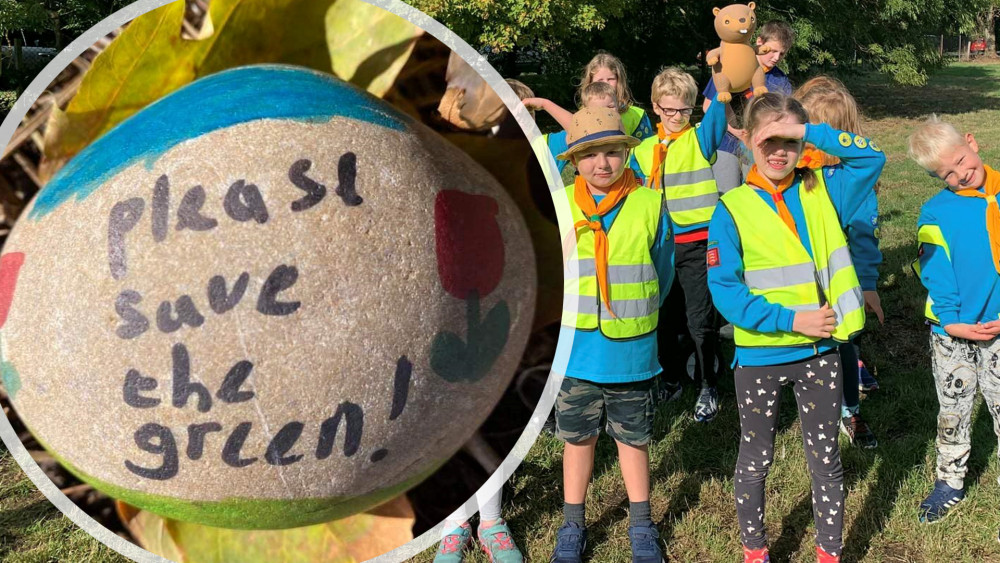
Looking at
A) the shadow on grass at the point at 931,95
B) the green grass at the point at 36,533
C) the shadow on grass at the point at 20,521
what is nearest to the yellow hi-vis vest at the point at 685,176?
the green grass at the point at 36,533

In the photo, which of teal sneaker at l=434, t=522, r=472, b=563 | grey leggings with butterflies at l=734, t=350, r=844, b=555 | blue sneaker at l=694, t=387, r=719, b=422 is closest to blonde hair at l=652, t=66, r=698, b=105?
grey leggings with butterflies at l=734, t=350, r=844, b=555

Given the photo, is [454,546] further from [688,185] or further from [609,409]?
[688,185]

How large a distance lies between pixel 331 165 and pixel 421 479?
0.95 metres

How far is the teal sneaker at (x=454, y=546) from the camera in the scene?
10.9ft

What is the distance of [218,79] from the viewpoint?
6.78 feet

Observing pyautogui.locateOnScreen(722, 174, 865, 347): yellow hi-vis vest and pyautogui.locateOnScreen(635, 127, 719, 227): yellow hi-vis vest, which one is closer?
pyautogui.locateOnScreen(722, 174, 865, 347): yellow hi-vis vest

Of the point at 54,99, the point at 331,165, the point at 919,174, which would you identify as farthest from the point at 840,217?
the point at 919,174

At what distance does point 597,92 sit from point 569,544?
190 cm

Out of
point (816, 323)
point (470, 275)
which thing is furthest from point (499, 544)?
point (470, 275)

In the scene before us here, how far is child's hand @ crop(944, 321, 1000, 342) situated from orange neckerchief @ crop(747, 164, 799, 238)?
873mm

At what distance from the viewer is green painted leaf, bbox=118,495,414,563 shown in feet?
7.85

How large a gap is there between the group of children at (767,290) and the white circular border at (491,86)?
1.40ft

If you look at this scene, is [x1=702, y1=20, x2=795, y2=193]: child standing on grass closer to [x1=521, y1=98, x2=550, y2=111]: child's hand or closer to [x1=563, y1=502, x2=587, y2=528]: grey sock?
[x1=521, y1=98, x2=550, y2=111]: child's hand

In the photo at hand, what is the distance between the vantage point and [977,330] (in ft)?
10.6
